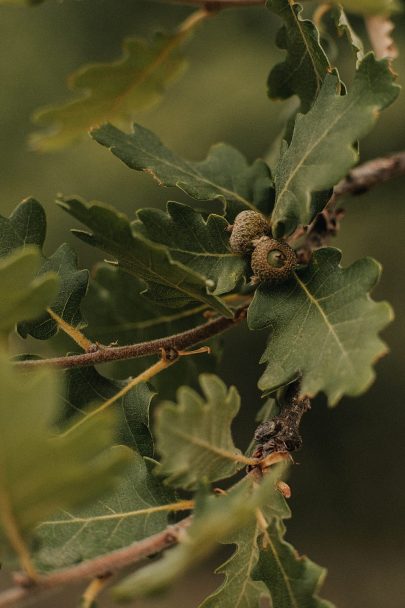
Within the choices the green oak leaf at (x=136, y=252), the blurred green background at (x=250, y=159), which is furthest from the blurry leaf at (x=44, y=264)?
the blurred green background at (x=250, y=159)

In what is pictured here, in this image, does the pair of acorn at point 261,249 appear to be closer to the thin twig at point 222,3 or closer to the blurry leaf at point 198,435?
the blurry leaf at point 198,435

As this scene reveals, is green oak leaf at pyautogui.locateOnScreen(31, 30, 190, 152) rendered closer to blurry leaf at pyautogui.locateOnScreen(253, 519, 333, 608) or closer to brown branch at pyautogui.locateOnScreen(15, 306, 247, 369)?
brown branch at pyautogui.locateOnScreen(15, 306, 247, 369)

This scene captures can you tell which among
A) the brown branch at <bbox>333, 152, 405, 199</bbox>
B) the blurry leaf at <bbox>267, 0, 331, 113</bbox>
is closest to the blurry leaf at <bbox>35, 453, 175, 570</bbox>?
the blurry leaf at <bbox>267, 0, 331, 113</bbox>

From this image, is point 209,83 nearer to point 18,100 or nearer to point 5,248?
point 18,100

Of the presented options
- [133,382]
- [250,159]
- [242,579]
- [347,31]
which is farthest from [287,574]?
[250,159]

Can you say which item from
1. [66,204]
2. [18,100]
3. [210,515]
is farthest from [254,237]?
[18,100]

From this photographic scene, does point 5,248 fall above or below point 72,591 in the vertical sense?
above
